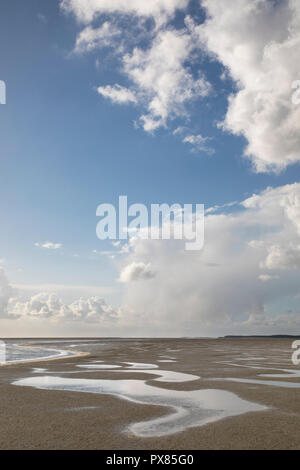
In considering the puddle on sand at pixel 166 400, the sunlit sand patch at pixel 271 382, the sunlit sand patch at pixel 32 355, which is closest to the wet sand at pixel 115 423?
the puddle on sand at pixel 166 400

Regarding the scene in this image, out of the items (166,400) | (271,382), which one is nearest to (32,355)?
(271,382)

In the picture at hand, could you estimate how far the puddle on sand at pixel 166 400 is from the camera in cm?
836

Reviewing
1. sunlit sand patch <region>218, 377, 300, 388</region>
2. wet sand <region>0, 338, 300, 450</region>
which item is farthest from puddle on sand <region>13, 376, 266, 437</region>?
sunlit sand patch <region>218, 377, 300, 388</region>

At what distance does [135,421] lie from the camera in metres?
8.72

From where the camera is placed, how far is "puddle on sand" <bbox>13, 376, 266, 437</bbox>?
27.4ft

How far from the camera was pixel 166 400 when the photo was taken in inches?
451

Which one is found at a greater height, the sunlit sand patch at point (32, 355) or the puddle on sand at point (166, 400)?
the puddle on sand at point (166, 400)

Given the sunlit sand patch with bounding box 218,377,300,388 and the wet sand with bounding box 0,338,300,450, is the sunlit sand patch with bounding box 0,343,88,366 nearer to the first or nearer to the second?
the wet sand with bounding box 0,338,300,450

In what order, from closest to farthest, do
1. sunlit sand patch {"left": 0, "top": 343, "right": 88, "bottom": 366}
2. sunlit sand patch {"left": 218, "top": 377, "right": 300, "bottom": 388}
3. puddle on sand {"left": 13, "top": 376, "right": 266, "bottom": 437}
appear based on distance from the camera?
1. puddle on sand {"left": 13, "top": 376, "right": 266, "bottom": 437}
2. sunlit sand patch {"left": 218, "top": 377, "right": 300, "bottom": 388}
3. sunlit sand patch {"left": 0, "top": 343, "right": 88, "bottom": 366}

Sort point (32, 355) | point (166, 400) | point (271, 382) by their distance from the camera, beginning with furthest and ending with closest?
point (32, 355) < point (271, 382) < point (166, 400)

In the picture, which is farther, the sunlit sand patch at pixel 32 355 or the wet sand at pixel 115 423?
the sunlit sand patch at pixel 32 355

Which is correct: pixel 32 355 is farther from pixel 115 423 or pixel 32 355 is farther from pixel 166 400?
pixel 115 423

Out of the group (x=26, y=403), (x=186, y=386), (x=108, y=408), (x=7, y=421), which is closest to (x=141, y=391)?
(x=186, y=386)

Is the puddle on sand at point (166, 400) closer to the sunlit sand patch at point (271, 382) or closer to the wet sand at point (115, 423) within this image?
the wet sand at point (115, 423)
